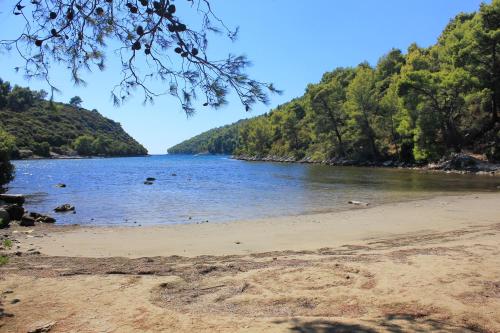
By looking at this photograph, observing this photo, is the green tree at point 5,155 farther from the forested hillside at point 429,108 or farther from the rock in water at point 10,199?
the forested hillside at point 429,108

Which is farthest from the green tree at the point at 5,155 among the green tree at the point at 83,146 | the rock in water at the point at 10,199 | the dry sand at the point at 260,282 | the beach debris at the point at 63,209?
the green tree at the point at 83,146

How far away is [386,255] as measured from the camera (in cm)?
1009

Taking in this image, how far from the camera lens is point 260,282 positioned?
8.00 metres

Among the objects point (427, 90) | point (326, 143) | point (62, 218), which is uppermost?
point (427, 90)

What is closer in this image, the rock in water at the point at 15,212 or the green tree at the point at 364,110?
the rock in water at the point at 15,212

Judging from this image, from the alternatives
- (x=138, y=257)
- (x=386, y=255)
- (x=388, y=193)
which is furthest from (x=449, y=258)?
(x=388, y=193)

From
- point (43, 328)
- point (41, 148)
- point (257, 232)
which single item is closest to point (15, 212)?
point (257, 232)

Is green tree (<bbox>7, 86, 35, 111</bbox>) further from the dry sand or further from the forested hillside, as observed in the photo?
the forested hillside

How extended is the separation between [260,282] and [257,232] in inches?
280

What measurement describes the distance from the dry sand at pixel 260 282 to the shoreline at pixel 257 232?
0.10m

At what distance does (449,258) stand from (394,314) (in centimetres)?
397

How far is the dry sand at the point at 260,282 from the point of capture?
6016 mm

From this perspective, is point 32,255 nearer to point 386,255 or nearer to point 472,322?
point 386,255

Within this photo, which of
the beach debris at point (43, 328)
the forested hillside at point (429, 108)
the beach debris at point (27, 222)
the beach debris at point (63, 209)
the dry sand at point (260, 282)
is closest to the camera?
the beach debris at point (43, 328)
